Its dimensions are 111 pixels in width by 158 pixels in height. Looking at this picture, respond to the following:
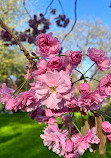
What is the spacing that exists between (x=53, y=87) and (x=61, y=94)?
0.04 m

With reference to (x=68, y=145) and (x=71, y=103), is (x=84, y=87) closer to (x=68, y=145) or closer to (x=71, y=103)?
(x=71, y=103)

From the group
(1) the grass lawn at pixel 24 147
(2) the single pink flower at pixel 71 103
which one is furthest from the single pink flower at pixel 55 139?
(1) the grass lawn at pixel 24 147

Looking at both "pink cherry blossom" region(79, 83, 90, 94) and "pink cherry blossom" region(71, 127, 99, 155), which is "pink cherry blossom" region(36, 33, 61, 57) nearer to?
"pink cherry blossom" region(79, 83, 90, 94)

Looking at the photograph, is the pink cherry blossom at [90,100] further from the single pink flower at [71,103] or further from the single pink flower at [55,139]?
the single pink flower at [55,139]

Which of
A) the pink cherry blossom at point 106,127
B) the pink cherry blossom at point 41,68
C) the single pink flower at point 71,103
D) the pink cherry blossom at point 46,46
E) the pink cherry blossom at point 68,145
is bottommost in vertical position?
the pink cherry blossom at point 68,145

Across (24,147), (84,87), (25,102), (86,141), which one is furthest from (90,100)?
(24,147)

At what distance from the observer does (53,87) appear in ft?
2.27

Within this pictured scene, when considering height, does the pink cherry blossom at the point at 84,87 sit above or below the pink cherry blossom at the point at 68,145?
above

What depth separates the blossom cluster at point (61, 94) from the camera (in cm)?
Result: 67

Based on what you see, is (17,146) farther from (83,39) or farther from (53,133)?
(83,39)

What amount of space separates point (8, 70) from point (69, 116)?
12938 mm

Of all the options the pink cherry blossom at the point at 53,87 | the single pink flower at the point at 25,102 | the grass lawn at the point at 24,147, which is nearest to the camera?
the pink cherry blossom at the point at 53,87

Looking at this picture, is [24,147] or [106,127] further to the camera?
[24,147]

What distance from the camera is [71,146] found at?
2.39 feet
